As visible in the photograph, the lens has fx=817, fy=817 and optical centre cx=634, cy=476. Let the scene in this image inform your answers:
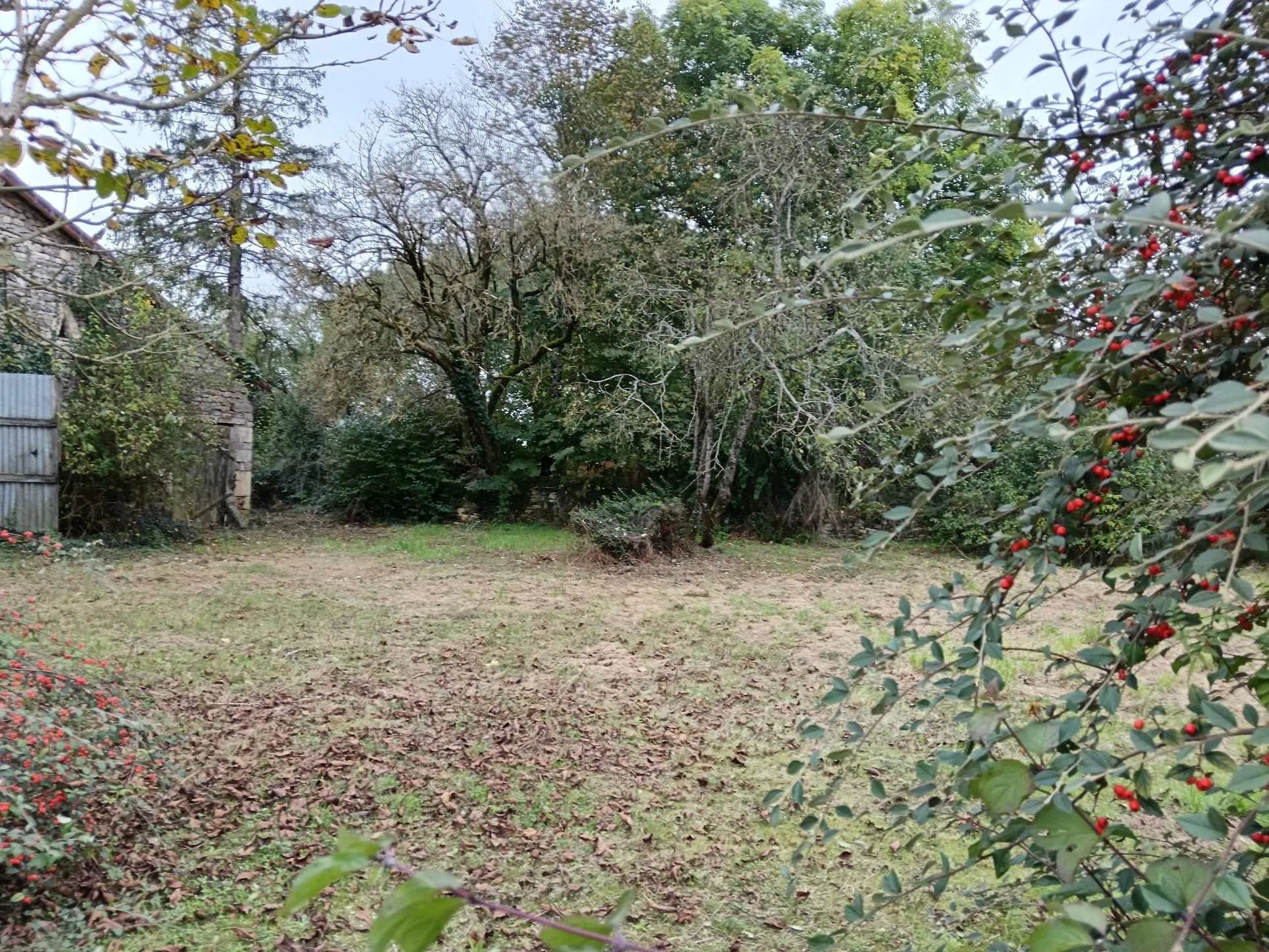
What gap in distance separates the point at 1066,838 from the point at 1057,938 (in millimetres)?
177

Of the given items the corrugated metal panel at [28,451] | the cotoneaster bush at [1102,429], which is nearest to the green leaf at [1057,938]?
the cotoneaster bush at [1102,429]

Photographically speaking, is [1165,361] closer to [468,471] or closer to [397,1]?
[397,1]

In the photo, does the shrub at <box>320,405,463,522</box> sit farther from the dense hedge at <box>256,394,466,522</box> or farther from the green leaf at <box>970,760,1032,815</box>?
the green leaf at <box>970,760,1032,815</box>

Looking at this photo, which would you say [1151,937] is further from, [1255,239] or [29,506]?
[29,506]

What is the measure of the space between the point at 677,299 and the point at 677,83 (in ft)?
21.9

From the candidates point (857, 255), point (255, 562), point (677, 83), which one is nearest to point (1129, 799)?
point (857, 255)

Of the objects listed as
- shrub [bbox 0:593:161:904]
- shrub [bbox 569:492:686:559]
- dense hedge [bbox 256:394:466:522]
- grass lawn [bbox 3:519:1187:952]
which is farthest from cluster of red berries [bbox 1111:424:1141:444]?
dense hedge [bbox 256:394:466:522]

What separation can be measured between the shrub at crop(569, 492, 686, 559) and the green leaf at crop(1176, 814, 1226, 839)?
8249 millimetres

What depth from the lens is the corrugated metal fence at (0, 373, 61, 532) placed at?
27.8 ft

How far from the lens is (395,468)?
43.5 ft

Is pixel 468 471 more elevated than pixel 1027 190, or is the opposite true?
pixel 1027 190

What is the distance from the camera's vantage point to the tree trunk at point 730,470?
9.70 metres

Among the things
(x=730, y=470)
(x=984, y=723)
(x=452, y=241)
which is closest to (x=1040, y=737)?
(x=984, y=723)

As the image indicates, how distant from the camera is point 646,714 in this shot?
4.39 metres
